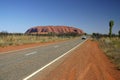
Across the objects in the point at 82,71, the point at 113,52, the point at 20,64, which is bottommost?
the point at 113,52

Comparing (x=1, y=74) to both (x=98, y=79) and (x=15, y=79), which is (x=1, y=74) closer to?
(x=15, y=79)

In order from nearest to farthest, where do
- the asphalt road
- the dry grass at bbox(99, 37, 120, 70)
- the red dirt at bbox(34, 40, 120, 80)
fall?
the asphalt road, the red dirt at bbox(34, 40, 120, 80), the dry grass at bbox(99, 37, 120, 70)

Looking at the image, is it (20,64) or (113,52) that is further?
(113,52)

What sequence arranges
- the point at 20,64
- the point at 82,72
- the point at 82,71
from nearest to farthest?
the point at 82,72 → the point at 82,71 → the point at 20,64

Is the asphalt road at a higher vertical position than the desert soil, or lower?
higher

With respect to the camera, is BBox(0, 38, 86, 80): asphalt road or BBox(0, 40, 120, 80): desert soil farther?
BBox(0, 40, 120, 80): desert soil

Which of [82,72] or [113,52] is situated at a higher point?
[82,72]

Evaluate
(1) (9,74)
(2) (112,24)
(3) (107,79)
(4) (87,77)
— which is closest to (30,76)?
(1) (9,74)

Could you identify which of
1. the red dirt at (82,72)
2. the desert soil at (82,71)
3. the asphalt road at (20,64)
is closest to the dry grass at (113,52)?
the desert soil at (82,71)

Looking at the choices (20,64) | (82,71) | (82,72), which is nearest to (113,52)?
(82,71)

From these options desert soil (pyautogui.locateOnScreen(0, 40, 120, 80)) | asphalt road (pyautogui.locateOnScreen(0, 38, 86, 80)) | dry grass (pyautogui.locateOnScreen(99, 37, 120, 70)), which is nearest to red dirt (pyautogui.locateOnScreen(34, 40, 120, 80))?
desert soil (pyautogui.locateOnScreen(0, 40, 120, 80))

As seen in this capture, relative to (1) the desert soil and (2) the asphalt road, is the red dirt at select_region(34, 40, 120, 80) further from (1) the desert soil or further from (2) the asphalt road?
(2) the asphalt road

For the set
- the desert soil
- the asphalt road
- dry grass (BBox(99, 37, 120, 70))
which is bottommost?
dry grass (BBox(99, 37, 120, 70))

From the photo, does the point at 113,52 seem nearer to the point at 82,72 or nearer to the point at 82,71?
the point at 82,71
